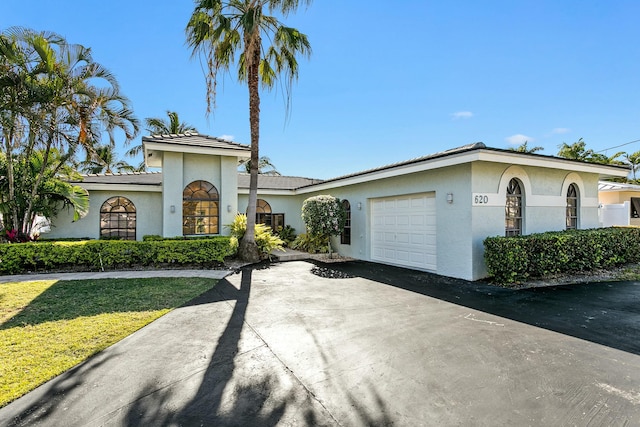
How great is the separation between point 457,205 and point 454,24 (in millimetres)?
7389

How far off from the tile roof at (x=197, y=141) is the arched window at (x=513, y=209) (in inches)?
409

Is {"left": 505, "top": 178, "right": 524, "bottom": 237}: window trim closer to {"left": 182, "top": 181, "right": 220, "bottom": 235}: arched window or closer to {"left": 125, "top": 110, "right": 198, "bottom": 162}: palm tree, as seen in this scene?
{"left": 182, "top": 181, "right": 220, "bottom": 235}: arched window

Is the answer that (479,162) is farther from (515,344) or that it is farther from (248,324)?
(248,324)

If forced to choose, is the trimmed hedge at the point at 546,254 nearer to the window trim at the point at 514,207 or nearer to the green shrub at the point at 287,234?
the window trim at the point at 514,207

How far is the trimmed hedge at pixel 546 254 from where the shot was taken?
8312mm

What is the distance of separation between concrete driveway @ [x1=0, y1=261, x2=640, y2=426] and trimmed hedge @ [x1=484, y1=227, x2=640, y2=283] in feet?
5.07

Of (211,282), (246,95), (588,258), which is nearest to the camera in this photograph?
(211,282)

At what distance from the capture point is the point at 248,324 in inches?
219

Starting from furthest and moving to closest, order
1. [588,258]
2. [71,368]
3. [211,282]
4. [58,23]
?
1. [58,23]
2. [588,258]
3. [211,282]
4. [71,368]

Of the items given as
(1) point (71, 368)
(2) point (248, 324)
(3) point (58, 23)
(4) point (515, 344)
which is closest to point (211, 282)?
(2) point (248, 324)

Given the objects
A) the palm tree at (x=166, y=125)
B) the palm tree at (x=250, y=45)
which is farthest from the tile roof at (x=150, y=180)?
the palm tree at (x=166, y=125)

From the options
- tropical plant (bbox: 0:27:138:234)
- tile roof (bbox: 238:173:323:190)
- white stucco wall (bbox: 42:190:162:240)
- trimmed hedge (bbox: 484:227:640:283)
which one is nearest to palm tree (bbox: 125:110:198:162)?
tile roof (bbox: 238:173:323:190)

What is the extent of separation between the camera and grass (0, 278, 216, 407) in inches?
155

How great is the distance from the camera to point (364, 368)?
389cm
